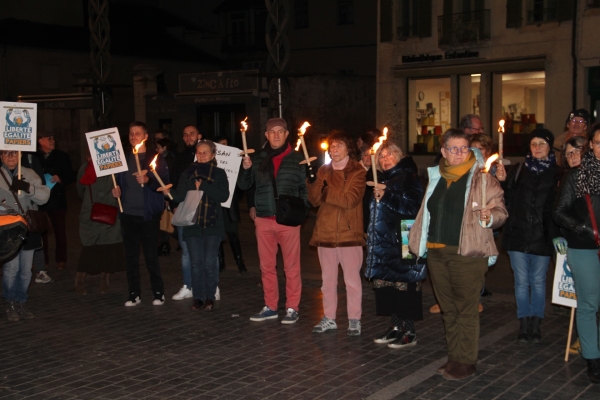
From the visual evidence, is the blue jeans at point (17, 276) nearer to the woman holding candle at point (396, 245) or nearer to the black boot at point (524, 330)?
the woman holding candle at point (396, 245)

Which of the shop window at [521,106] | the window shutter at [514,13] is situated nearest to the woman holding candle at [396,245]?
the shop window at [521,106]

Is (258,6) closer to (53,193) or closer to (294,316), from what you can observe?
(53,193)

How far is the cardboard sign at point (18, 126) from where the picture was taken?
8500 mm

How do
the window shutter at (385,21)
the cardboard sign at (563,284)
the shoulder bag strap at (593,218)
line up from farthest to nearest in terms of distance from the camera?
the window shutter at (385,21) < the cardboard sign at (563,284) < the shoulder bag strap at (593,218)

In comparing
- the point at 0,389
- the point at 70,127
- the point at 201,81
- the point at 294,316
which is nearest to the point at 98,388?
the point at 0,389

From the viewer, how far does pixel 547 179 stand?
696 cm

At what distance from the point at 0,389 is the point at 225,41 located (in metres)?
45.1

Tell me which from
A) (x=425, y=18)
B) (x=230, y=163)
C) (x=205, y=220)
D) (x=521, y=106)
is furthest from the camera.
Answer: (x=425, y=18)

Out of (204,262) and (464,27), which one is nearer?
(204,262)

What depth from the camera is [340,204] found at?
719 cm

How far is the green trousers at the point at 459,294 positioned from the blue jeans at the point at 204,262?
3288 mm

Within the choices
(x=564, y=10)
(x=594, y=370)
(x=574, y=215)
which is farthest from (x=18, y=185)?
(x=564, y=10)

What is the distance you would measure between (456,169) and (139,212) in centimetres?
427

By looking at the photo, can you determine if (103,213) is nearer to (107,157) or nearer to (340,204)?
(107,157)
